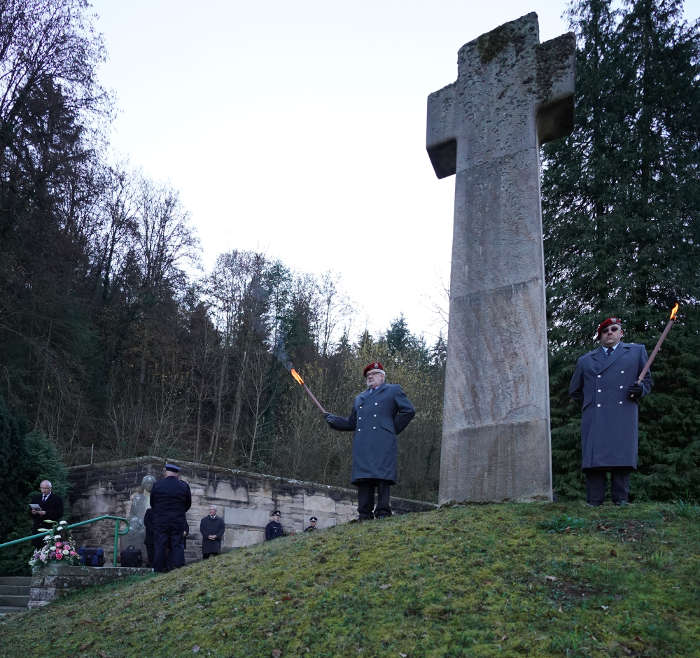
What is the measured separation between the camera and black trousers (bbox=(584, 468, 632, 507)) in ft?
20.7

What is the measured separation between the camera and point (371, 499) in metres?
7.32

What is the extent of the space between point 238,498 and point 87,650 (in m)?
10.1

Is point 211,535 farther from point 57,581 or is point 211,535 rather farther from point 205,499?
point 57,581

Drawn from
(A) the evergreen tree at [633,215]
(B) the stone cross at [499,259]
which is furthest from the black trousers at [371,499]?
(A) the evergreen tree at [633,215]

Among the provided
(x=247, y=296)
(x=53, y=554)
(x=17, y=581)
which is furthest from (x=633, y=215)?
(x=247, y=296)

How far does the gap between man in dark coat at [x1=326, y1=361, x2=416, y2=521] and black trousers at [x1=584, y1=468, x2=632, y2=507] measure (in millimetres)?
1777

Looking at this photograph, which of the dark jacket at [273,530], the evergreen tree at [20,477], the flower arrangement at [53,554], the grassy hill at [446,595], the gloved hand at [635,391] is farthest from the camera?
the dark jacket at [273,530]

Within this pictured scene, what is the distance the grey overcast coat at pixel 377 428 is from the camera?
23.3ft

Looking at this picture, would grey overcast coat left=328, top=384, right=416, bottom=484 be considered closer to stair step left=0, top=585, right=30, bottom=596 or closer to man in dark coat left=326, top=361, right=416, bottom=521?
man in dark coat left=326, top=361, right=416, bottom=521

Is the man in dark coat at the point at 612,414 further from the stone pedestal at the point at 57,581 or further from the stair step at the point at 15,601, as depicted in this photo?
the stair step at the point at 15,601

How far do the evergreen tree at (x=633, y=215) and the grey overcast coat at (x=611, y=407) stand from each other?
907 centimetres

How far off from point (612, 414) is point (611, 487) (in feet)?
2.12

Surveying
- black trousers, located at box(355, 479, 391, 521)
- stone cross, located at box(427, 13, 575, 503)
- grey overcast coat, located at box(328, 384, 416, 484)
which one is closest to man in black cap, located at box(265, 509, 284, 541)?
black trousers, located at box(355, 479, 391, 521)

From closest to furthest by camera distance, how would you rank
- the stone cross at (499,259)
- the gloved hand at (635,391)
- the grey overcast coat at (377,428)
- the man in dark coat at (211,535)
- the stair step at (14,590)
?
the gloved hand at (635,391) < the stone cross at (499,259) < the grey overcast coat at (377,428) < the stair step at (14,590) < the man in dark coat at (211,535)
